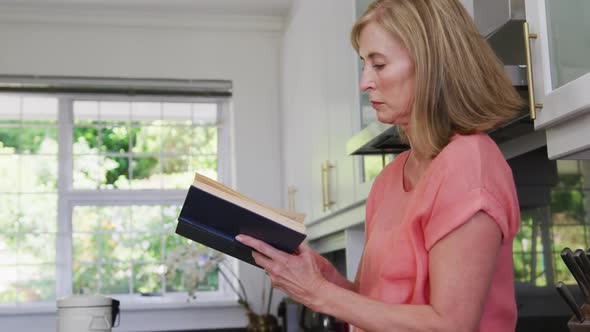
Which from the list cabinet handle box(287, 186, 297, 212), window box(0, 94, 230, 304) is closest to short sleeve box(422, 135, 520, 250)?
cabinet handle box(287, 186, 297, 212)

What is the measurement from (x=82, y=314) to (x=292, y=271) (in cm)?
190

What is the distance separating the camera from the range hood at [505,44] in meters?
1.30

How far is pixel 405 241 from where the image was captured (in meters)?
1.14

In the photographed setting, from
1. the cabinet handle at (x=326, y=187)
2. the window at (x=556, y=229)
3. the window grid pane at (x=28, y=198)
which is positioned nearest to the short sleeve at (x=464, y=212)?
the window at (x=556, y=229)

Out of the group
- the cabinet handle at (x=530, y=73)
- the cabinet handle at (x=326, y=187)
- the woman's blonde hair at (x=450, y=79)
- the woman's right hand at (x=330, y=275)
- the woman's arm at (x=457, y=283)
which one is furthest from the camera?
the cabinet handle at (x=326, y=187)

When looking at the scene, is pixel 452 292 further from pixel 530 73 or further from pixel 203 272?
pixel 203 272

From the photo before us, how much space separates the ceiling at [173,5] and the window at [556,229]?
2772 mm

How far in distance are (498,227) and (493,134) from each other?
0.67 metres

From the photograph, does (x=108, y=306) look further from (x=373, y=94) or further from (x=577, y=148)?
(x=577, y=148)

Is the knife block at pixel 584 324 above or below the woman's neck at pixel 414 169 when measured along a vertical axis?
below

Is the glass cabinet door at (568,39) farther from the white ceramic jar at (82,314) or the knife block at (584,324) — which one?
the white ceramic jar at (82,314)

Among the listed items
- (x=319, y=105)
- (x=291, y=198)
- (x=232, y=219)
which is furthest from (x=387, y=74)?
(x=291, y=198)

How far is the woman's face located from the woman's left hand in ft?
0.88

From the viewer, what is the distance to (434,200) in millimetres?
1082
